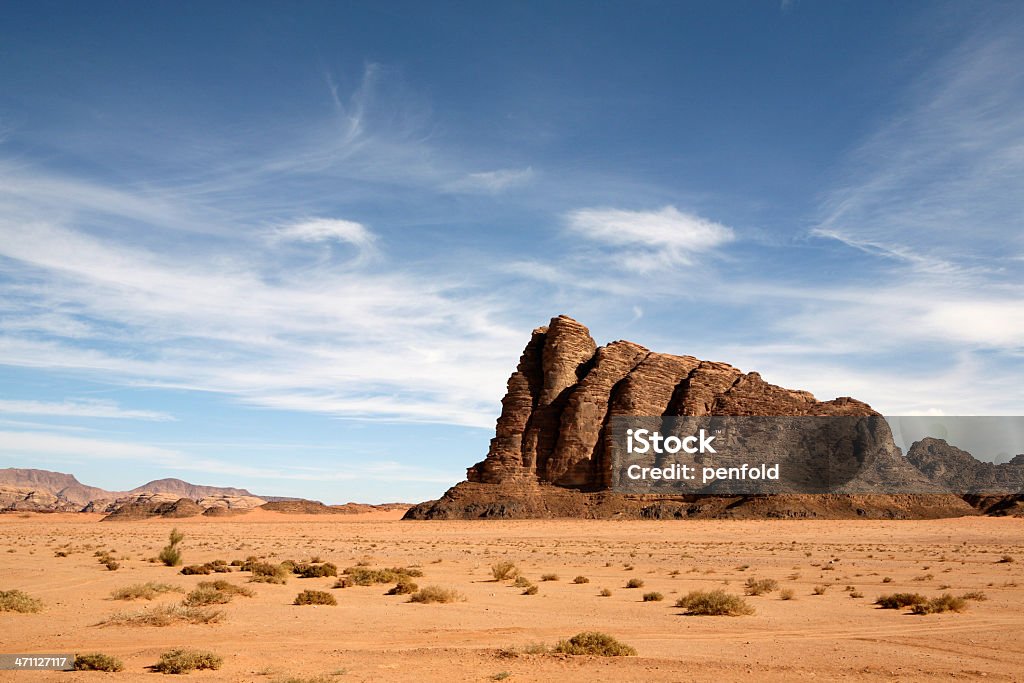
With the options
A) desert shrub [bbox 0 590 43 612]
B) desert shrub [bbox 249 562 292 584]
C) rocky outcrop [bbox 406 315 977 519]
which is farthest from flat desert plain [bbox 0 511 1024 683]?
rocky outcrop [bbox 406 315 977 519]

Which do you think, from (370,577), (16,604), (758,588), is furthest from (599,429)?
(16,604)

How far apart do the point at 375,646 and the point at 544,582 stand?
476 inches

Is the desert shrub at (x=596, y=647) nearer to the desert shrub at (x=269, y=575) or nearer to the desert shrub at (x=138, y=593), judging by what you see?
the desert shrub at (x=138, y=593)

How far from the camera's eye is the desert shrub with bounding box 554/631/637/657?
12188 millimetres

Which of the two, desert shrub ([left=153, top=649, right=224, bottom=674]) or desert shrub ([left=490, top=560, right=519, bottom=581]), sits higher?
desert shrub ([left=153, top=649, right=224, bottom=674])

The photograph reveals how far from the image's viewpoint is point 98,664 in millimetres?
10969

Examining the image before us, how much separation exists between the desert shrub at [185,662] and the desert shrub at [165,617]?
4.27 metres

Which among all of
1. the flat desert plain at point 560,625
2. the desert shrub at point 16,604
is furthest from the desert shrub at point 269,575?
the desert shrub at point 16,604

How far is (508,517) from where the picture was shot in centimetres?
8438

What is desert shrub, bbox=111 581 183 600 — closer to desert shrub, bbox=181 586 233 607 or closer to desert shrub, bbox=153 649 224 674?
desert shrub, bbox=181 586 233 607

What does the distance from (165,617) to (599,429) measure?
83.7 meters

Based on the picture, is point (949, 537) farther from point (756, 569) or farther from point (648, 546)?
point (756, 569)

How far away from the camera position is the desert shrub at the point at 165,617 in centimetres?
1515

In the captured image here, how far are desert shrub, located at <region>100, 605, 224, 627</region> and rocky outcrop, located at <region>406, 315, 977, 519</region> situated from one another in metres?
70.3
